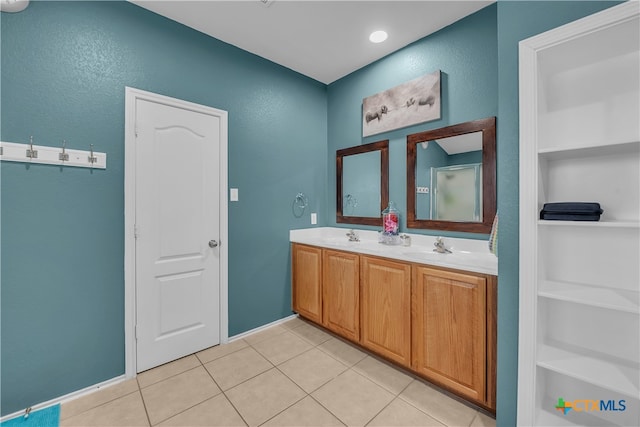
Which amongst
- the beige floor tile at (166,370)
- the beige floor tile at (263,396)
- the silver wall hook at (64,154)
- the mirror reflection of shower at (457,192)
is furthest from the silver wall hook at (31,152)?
the mirror reflection of shower at (457,192)

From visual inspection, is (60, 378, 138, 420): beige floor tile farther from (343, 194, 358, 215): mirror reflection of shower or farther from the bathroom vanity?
(343, 194, 358, 215): mirror reflection of shower

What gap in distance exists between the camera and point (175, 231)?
2170 mm

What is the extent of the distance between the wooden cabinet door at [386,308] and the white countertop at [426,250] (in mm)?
83

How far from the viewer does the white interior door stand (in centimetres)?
201

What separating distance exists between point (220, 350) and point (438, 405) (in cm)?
176

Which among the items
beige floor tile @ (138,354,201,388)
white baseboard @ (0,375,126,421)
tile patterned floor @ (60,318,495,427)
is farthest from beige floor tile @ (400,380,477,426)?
white baseboard @ (0,375,126,421)

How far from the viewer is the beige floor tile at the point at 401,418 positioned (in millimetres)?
1525

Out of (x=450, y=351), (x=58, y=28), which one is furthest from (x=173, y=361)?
(x=58, y=28)

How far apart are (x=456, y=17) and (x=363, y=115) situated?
107cm

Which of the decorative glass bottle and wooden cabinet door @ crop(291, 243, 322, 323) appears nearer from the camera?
the decorative glass bottle

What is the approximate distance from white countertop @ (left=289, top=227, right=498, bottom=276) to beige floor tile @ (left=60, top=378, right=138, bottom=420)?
1.76m

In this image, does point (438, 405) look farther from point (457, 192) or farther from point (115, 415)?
point (115, 415)

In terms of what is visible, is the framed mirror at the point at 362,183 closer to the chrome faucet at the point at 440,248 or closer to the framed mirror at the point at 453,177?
the framed mirror at the point at 453,177

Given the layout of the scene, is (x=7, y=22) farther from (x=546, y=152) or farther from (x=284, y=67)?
(x=546, y=152)
